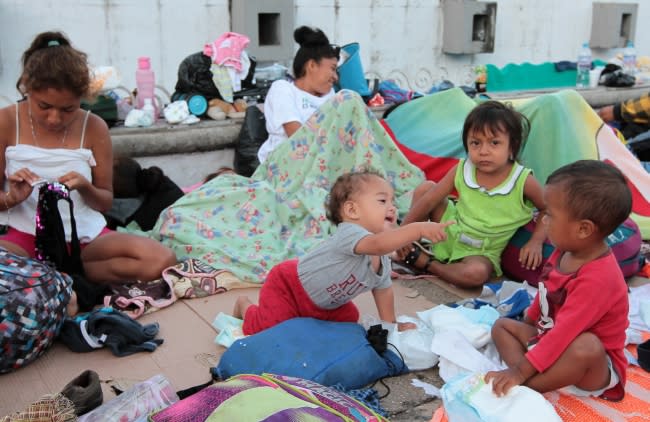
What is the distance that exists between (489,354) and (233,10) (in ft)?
17.3

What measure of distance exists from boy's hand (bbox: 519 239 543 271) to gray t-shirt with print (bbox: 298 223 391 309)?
977 mm

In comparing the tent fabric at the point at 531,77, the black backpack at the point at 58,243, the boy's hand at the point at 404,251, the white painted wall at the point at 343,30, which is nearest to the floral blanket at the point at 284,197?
the boy's hand at the point at 404,251

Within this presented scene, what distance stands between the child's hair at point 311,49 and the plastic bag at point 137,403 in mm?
2986

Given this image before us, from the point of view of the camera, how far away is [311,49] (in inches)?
190

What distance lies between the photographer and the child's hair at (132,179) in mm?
4289

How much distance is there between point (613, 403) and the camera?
2439 mm

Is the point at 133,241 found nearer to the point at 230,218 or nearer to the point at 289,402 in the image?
the point at 230,218

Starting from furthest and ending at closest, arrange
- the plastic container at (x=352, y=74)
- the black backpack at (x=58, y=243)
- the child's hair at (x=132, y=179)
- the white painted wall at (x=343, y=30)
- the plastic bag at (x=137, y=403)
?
the white painted wall at (x=343, y=30)
the plastic container at (x=352, y=74)
the child's hair at (x=132, y=179)
the black backpack at (x=58, y=243)
the plastic bag at (x=137, y=403)

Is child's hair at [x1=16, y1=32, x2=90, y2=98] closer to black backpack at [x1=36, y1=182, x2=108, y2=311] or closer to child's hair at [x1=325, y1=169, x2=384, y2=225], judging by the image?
black backpack at [x1=36, y1=182, x2=108, y2=311]

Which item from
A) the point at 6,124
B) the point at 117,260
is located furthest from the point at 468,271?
the point at 6,124

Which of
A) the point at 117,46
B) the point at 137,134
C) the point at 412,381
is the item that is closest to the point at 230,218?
the point at 137,134

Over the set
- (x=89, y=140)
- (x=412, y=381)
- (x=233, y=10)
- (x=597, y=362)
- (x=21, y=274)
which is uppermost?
(x=233, y=10)

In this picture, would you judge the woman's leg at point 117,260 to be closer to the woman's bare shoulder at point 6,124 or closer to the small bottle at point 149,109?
the woman's bare shoulder at point 6,124

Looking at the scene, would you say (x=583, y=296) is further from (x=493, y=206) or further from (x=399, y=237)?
(x=493, y=206)
